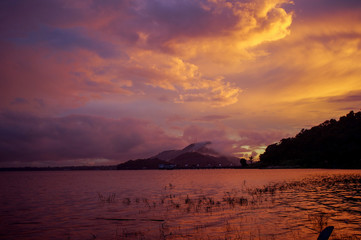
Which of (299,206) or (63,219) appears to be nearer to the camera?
(63,219)

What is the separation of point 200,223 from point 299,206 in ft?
45.0

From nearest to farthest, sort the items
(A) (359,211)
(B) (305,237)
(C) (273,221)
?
(B) (305,237) → (C) (273,221) → (A) (359,211)

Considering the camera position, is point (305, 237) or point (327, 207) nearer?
point (305, 237)

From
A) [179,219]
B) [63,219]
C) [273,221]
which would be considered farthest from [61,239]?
[273,221]

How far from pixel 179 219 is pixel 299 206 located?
14628mm

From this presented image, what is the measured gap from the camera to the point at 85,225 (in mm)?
25359

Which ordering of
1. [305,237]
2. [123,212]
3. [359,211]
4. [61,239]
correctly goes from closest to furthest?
[305,237], [61,239], [359,211], [123,212]

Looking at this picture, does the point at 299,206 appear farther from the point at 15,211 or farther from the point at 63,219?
the point at 15,211

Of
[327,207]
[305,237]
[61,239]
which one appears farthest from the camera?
[327,207]

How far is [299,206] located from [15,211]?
3535 centimetres

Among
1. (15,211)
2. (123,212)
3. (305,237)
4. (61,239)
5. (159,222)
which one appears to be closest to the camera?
(305,237)

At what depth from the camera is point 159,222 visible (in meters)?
25.7

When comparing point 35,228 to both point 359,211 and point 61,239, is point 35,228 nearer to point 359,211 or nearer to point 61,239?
point 61,239

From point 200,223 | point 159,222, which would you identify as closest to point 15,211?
point 159,222
